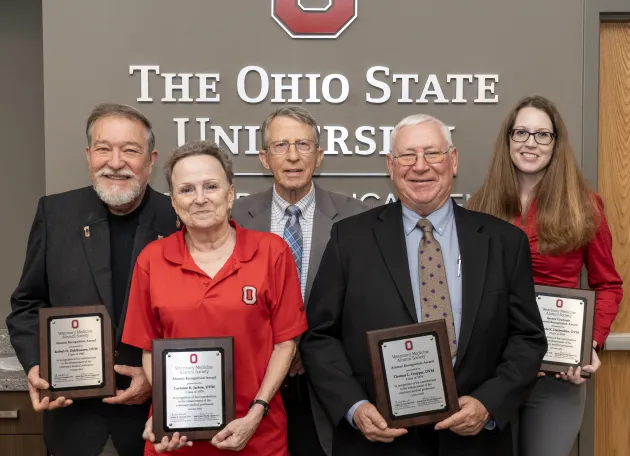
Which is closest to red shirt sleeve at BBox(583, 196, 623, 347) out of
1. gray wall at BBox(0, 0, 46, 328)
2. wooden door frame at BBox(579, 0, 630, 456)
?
wooden door frame at BBox(579, 0, 630, 456)

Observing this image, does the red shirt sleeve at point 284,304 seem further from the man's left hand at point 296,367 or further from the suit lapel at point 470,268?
the suit lapel at point 470,268

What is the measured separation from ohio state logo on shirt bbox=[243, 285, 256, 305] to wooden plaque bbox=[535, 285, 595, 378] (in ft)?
3.63

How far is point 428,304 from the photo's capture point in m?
2.08

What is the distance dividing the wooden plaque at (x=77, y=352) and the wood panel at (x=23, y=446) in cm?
127

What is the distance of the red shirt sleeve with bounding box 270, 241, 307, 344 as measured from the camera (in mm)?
2182

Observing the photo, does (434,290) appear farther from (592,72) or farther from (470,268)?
(592,72)

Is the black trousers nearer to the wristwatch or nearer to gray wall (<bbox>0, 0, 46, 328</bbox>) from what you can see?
the wristwatch

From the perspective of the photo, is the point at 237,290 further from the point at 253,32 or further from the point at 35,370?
the point at 253,32

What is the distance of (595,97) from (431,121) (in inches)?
63.6

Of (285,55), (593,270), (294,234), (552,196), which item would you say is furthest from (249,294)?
(285,55)

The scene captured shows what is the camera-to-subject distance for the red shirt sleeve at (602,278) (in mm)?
2748

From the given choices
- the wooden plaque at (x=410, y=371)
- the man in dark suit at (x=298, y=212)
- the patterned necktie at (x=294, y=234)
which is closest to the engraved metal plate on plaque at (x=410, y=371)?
the wooden plaque at (x=410, y=371)

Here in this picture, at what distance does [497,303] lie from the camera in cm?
209

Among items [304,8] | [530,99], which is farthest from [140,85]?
[530,99]
